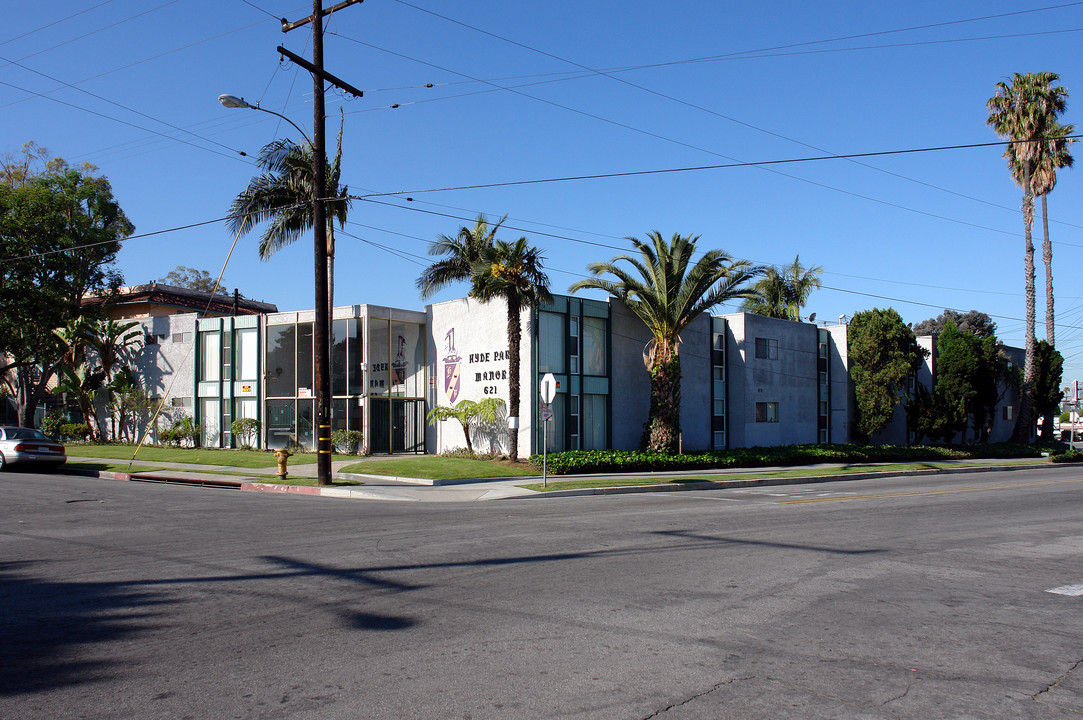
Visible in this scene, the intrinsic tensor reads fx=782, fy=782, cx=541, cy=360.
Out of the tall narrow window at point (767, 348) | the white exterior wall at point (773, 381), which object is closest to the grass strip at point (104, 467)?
the white exterior wall at point (773, 381)

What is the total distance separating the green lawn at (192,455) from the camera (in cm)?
2666

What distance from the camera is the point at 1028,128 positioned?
41344 millimetres

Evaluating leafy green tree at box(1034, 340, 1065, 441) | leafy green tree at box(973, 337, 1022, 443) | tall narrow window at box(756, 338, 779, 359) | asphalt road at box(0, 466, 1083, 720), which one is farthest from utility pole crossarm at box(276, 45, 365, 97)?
leafy green tree at box(1034, 340, 1065, 441)

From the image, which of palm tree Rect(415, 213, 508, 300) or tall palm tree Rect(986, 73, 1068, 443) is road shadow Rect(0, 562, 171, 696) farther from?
tall palm tree Rect(986, 73, 1068, 443)

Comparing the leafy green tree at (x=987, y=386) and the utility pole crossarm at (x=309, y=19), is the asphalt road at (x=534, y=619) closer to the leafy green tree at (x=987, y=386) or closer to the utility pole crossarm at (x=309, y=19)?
the utility pole crossarm at (x=309, y=19)

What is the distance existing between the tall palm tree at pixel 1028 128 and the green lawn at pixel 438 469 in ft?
111

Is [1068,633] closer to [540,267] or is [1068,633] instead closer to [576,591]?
[576,591]

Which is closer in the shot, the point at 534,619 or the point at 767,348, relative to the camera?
the point at 534,619

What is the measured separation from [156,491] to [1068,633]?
1830 centimetres

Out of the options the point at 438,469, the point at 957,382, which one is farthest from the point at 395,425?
the point at 957,382

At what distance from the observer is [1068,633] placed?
6.50m

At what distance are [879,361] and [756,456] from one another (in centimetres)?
1121

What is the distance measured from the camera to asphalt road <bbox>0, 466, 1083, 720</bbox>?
4.79m

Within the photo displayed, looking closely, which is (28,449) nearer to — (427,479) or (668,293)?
(427,479)
